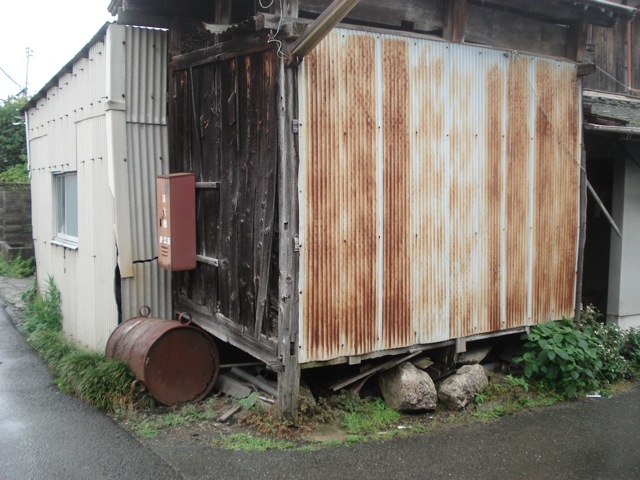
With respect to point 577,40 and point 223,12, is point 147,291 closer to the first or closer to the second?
point 223,12

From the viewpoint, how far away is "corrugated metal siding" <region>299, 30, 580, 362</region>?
5973 millimetres

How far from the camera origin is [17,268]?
51.9ft

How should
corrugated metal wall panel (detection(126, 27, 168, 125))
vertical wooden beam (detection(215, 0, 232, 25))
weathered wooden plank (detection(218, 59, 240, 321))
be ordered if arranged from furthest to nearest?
1. corrugated metal wall panel (detection(126, 27, 168, 125))
2. vertical wooden beam (detection(215, 0, 232, 25))
3. weathered wooden plank (detection(218, 59, 240, 321))

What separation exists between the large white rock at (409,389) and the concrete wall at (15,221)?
12943mm

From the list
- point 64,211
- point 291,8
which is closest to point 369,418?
point 291,8

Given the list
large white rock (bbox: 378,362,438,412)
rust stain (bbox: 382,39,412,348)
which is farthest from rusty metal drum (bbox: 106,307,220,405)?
rust stain (bbox: 382,39,412,348)

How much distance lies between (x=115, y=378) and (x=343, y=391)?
8.08 feet

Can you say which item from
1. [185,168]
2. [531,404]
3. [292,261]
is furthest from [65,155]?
[531,404]

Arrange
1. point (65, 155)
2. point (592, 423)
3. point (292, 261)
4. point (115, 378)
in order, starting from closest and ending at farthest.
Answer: point (292, 261), point (592, 423), point (115, 378), point (65, 155)

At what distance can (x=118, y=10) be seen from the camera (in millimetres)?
7332

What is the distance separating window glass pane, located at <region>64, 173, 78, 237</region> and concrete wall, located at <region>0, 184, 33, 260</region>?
24.6 feet

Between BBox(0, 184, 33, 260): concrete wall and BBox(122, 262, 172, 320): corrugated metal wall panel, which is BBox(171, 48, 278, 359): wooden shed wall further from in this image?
BBox(0, 184, 33, 260): concrete wall

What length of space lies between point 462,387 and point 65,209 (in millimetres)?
6816

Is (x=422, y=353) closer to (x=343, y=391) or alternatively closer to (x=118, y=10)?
(x=343, y=391)
